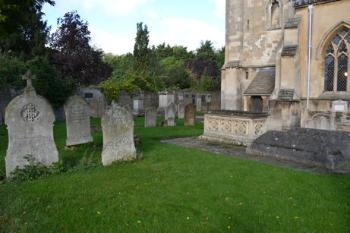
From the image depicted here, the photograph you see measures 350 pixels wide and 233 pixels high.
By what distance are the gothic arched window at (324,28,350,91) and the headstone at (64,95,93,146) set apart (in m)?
11.1

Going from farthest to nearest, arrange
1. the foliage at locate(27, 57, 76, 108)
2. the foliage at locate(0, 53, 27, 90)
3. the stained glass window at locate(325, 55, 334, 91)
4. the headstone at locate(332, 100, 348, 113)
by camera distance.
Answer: the foliage at locate(27, 57, 76, 108), the foliage at locate(0, 53, 27, 90), the stained glass window at locate(325, 55, 334, 91), the headstone at locate(332, 100, 348, 113)

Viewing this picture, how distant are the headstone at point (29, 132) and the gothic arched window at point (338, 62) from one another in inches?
502

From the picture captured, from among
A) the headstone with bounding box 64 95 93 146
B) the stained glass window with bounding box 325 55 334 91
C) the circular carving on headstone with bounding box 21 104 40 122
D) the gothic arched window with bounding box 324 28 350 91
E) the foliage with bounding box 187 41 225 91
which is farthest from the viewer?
the foliage with bounding box 187 41 225 91

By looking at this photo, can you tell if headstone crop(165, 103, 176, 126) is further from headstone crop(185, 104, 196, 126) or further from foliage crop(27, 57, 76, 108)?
foliage crop(27, 57, 76, 108)

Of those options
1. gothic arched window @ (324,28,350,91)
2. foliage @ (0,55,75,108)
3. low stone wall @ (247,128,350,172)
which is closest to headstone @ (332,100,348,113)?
gothic arched window @ (324,28,350,91)

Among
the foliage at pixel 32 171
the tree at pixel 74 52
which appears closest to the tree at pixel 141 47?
the tree at pixel 74 52

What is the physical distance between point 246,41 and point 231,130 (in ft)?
Result: 37.8

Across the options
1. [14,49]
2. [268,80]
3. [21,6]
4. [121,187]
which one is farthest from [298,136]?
[14,49]

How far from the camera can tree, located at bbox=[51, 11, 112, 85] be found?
29.1m

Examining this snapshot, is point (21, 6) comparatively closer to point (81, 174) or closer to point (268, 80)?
point (81, 174)

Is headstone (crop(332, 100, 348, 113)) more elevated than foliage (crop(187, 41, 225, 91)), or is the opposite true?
foliage (crop(187, 41, 225, 91))

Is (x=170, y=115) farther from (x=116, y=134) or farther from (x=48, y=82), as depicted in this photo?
(x=116, y=134)

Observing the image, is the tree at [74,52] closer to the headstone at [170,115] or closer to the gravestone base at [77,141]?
the headstone at [170,115]

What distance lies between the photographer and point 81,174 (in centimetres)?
795
